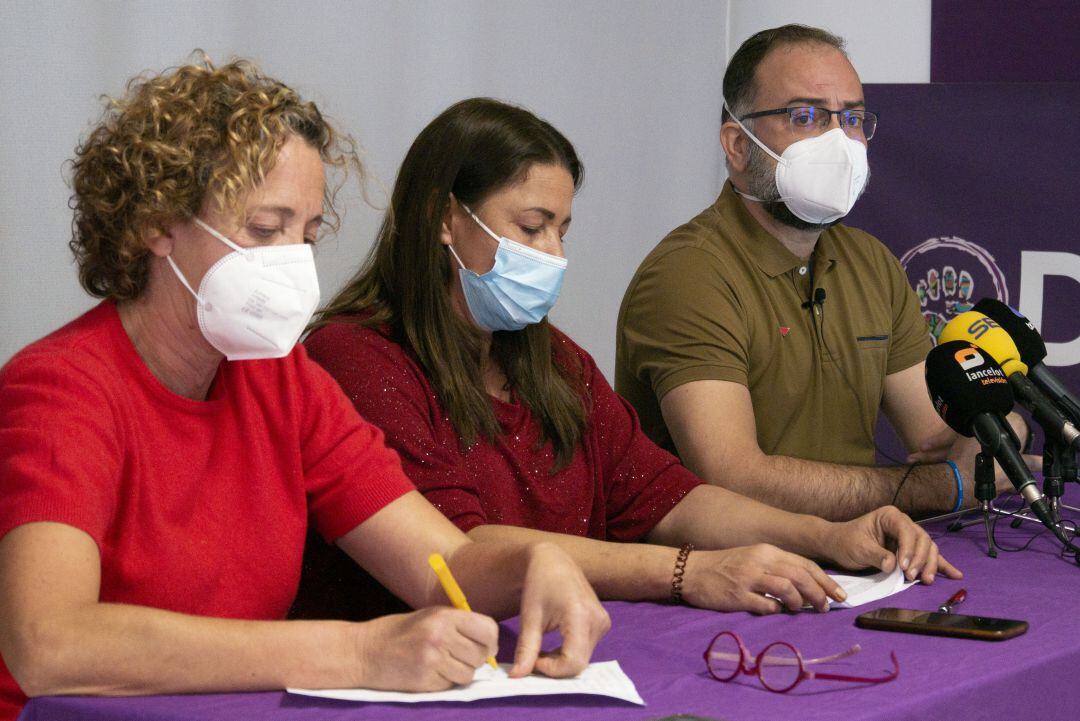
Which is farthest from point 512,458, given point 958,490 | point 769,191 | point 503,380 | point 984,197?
point 984,197

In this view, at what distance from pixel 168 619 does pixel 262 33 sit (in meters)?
2.22

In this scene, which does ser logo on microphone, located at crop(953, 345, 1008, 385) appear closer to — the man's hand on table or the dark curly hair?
the man's hand on table

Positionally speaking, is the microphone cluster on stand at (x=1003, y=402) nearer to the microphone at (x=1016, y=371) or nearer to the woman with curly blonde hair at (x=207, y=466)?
A: the microphone at (x=1016, y=371)

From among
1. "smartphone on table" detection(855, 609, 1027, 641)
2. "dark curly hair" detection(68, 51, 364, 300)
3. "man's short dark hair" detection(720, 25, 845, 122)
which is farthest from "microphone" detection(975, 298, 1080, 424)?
"dark curly hair" detection(68, 51, 364, 300)

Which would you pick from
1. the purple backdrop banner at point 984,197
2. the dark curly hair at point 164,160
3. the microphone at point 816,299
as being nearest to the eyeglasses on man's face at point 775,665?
the dark curly hair at point 164,160

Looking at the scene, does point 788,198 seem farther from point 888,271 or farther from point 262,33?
point 262,33

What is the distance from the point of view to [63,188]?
9.45 feet

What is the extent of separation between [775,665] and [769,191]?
5.50ft

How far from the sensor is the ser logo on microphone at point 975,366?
2123 mm

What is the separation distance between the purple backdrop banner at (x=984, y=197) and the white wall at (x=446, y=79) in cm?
34

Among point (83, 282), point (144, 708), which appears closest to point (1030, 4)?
point (83, 282)

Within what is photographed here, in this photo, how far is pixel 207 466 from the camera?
1636mm

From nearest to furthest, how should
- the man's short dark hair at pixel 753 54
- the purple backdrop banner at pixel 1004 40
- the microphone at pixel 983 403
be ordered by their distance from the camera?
the microphone at pixel 983 403
the man's short dark hair at pixel 753 54
the purple backdrop banner at pixel 1004 40

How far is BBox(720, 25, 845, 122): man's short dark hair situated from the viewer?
10.1 feet
